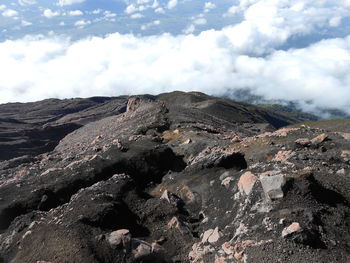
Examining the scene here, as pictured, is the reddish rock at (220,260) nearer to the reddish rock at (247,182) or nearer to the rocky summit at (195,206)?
the rocky summit at (195,206)

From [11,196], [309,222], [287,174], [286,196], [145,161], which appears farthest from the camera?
[145,161]

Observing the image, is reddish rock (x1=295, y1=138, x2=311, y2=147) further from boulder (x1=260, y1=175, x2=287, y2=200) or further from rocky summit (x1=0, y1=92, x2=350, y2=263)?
boulder (x1=260, y1=175, x2=287, y2=200)

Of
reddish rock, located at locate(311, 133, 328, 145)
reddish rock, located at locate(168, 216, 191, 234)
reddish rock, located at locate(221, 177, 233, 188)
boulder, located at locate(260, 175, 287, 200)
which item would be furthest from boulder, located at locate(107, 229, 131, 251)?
reddish rock, located at locate(311, 133, 328, 145)

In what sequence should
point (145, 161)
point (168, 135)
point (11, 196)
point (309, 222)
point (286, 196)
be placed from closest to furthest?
point (309, 222) < point (286, 196) < point (11, 196) < point (145, 161) < point (168, 135)

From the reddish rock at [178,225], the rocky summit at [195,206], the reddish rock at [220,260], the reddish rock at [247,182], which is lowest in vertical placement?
the reddish rock at [178,225]

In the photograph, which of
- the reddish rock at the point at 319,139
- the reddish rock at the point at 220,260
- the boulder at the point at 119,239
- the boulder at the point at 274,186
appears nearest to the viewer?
the reddish rock at the point at 220,260

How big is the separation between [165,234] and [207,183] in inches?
310

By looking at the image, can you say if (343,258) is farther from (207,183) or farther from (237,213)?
(207,183)

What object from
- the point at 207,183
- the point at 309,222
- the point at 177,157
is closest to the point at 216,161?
the point at 207,183

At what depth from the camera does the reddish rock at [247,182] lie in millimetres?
27531

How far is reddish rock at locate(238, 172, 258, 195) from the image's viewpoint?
2753 cm

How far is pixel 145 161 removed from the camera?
43.6 m

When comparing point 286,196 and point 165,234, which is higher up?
point 286,196

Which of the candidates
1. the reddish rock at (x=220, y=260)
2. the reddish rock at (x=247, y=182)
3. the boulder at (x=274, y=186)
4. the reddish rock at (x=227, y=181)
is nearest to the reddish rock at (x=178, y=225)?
the reddish rock at (x=247, y=182)
